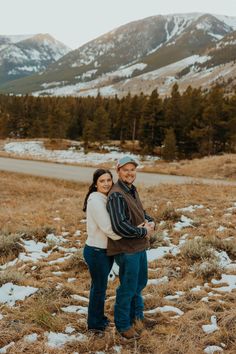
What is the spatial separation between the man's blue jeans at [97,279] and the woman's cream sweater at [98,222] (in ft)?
0.31

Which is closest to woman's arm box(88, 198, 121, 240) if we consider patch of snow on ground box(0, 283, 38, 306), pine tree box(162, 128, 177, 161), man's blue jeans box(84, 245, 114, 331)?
man's blue jeans box(84, 245, 114, 331)

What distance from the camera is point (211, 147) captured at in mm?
46125

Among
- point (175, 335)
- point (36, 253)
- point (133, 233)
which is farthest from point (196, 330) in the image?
point (36, 253)

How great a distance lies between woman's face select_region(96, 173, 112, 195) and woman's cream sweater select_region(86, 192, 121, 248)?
0.06 meters

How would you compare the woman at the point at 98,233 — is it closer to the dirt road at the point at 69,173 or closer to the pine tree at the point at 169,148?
the dirt road at the point at 69,173

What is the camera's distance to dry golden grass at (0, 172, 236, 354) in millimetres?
4195

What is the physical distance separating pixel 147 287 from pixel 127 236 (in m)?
2.16

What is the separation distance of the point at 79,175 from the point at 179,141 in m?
31.2

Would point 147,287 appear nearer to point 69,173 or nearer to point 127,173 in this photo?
point 127,173

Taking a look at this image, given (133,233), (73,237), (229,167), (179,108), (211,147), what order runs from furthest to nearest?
(179,108)
(211,147)
(229,167)
(73,237)
(133,233)

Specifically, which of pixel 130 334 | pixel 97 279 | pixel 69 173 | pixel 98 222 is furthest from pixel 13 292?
pixel 69 173

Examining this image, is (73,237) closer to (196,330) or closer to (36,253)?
(36,253)

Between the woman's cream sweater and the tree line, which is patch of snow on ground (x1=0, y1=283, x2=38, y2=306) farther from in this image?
the tree line

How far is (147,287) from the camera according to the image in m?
5.83
